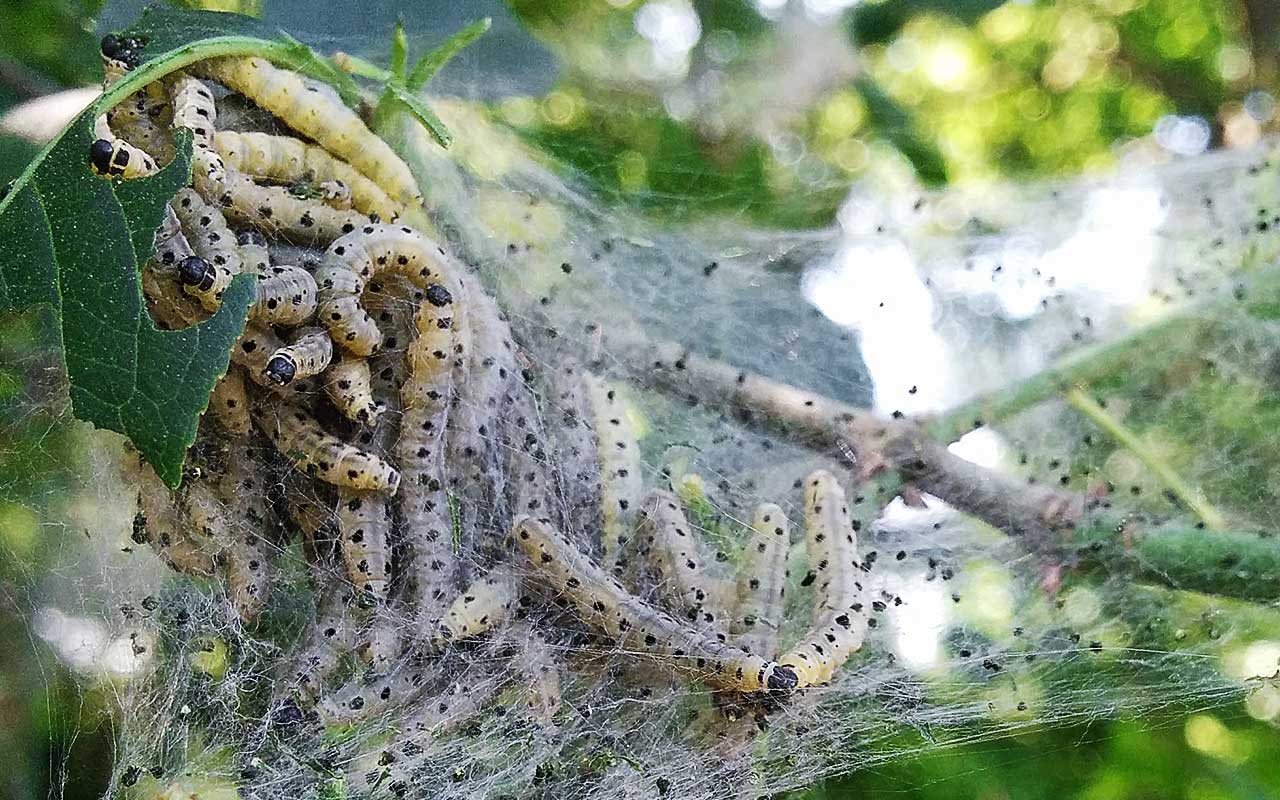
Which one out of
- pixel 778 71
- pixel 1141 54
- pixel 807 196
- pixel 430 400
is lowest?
pixel 430 400

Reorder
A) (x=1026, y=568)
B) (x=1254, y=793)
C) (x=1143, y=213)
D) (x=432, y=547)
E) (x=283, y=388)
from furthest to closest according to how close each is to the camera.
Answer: (x=1143, y=213), (x=1254, y=793), (x=1026, y=568), (x=432, y=547), (x=283, y=388)

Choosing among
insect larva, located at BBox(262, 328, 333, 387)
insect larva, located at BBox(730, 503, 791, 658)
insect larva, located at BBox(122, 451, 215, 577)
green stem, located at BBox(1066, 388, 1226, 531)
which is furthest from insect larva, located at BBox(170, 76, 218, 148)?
green stem, located at BBox(1066, 388, 1226, 531)

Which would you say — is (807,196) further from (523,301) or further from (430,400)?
(430,400)

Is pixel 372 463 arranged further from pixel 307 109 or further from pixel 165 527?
pixel 307 109

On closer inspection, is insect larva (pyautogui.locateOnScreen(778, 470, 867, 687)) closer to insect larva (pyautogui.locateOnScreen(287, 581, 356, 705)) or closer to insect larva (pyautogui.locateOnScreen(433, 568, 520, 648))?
insect larva (pyautogui.locateOnScreen(433, 568, 520, 648))

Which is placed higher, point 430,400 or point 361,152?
point 361,152

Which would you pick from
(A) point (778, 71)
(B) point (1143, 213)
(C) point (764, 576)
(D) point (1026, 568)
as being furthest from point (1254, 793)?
(A) point (778, 71)

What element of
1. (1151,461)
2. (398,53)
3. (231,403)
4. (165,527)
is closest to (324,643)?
(165,527)
